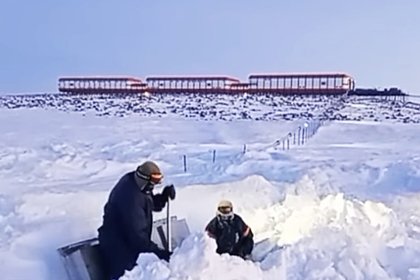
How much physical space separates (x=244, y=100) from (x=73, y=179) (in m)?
23.8

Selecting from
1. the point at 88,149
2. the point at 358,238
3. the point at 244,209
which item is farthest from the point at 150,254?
the point at 88,149

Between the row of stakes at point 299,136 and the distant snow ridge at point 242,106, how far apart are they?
10.2 ft

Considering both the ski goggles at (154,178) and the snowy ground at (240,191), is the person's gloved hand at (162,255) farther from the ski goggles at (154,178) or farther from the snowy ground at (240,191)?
the ski goggles at (154,178)

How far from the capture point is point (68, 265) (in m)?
5.82

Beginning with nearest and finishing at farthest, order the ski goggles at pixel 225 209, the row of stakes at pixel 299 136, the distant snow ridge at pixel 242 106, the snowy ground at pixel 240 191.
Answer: the snowy ground at pixel 240 191 → the ski goggles at pixel 225 209 → the row of stakes at pixel 299 136 → the distant snow ridge at pixel 242 106

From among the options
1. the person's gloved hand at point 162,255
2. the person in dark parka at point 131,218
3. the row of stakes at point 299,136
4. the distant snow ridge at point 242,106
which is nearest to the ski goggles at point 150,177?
the person in dark parka at point 131,218

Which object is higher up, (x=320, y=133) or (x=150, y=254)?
(x=150, y=254)

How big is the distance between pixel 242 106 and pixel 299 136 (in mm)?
11611

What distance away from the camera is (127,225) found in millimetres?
5367

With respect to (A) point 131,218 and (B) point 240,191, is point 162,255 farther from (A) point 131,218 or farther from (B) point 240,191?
(B) point 240,191

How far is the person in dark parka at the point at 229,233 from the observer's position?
601cm

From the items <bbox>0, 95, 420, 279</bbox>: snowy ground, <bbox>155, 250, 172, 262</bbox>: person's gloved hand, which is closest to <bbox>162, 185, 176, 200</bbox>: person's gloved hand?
<bbox>0, 95, 420, 279</bbox>: snowy ground

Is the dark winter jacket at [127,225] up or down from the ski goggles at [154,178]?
down

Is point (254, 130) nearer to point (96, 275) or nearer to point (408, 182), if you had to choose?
point (408, 182)
